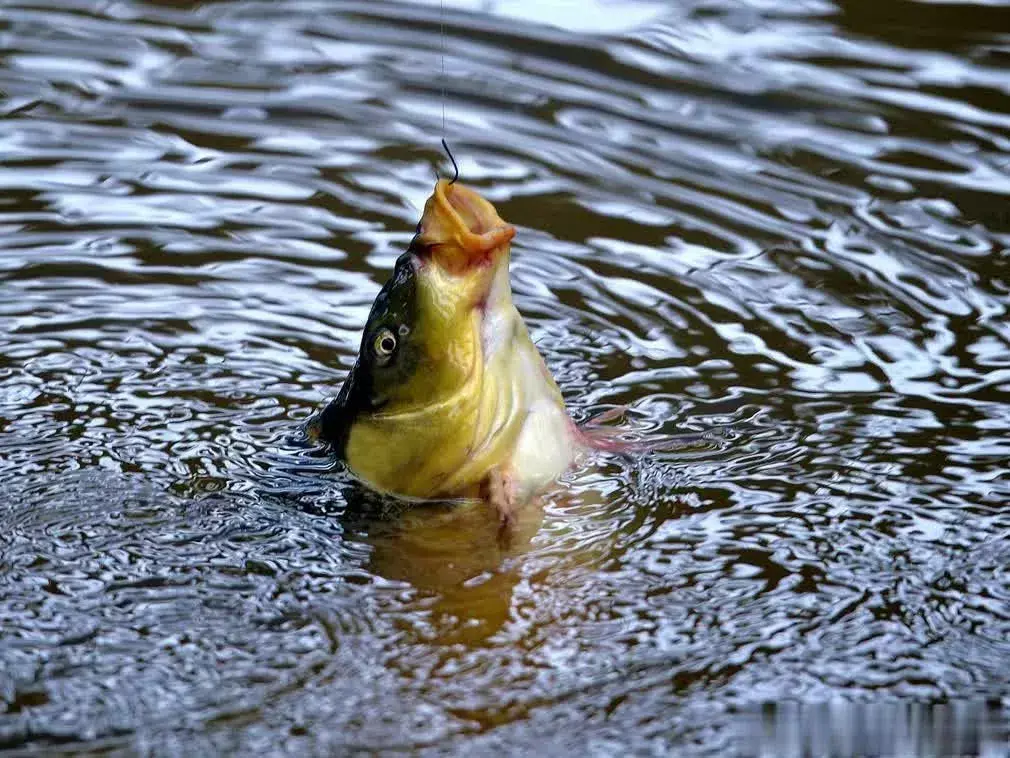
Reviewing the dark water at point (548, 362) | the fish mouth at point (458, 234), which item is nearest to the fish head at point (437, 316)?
the fish mouth at point (458, 234)

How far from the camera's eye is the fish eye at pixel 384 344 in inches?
156

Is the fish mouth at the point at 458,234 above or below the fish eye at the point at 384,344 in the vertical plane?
above

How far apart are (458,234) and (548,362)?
1262mm

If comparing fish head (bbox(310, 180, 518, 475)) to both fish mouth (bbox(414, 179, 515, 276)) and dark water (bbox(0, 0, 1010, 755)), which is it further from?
dark water (bbox(0, 0, 1010, 755))

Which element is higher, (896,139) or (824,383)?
(896,139)

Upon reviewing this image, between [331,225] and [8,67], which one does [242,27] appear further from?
[331,225]

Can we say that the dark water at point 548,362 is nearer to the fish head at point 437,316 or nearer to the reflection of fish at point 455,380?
the reflection of fish at point 455,380

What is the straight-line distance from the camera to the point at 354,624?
3.63 meters

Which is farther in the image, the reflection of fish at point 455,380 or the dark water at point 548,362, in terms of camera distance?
the reflection of fish at point 455,380

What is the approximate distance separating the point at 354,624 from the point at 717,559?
91cm

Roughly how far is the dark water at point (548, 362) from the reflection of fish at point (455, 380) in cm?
13

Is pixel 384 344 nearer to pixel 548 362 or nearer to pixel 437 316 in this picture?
pixel 437 316

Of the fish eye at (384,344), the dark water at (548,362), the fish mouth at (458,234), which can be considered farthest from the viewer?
the fish eye at (384,344)

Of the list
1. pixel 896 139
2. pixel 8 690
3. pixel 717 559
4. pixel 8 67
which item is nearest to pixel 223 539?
pixel 8 690
